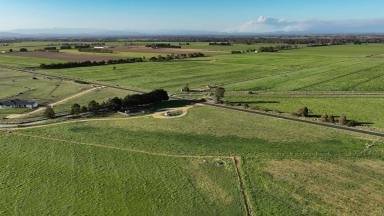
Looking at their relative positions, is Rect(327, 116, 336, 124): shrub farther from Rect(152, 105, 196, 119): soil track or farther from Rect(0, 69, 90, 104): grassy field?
Rect(0, 69, 90, 104): grassy field

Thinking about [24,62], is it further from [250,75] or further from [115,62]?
[250,75]

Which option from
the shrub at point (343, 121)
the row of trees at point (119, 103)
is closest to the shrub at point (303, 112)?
the shrub at point (343, 121)

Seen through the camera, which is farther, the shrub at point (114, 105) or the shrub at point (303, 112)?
the shrub at point (114, 105)

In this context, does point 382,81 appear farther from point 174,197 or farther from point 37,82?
point 37,82

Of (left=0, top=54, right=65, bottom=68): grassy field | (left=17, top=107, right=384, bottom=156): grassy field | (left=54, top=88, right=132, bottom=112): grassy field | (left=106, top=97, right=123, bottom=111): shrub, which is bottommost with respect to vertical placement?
(left=0, top=54, right=65, bottom=68): grassy field

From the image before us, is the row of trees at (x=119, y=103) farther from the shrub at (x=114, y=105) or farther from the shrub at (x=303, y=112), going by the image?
the shrub at (x=303, y=112)

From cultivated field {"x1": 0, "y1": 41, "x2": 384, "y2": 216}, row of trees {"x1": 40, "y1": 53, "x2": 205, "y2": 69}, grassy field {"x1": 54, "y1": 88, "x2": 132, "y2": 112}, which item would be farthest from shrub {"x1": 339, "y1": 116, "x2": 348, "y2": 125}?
row of trees {"x1": 40, "y1": 53, "x2": 205, "y2": 69}

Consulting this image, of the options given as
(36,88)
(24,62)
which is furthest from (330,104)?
(24,62)
